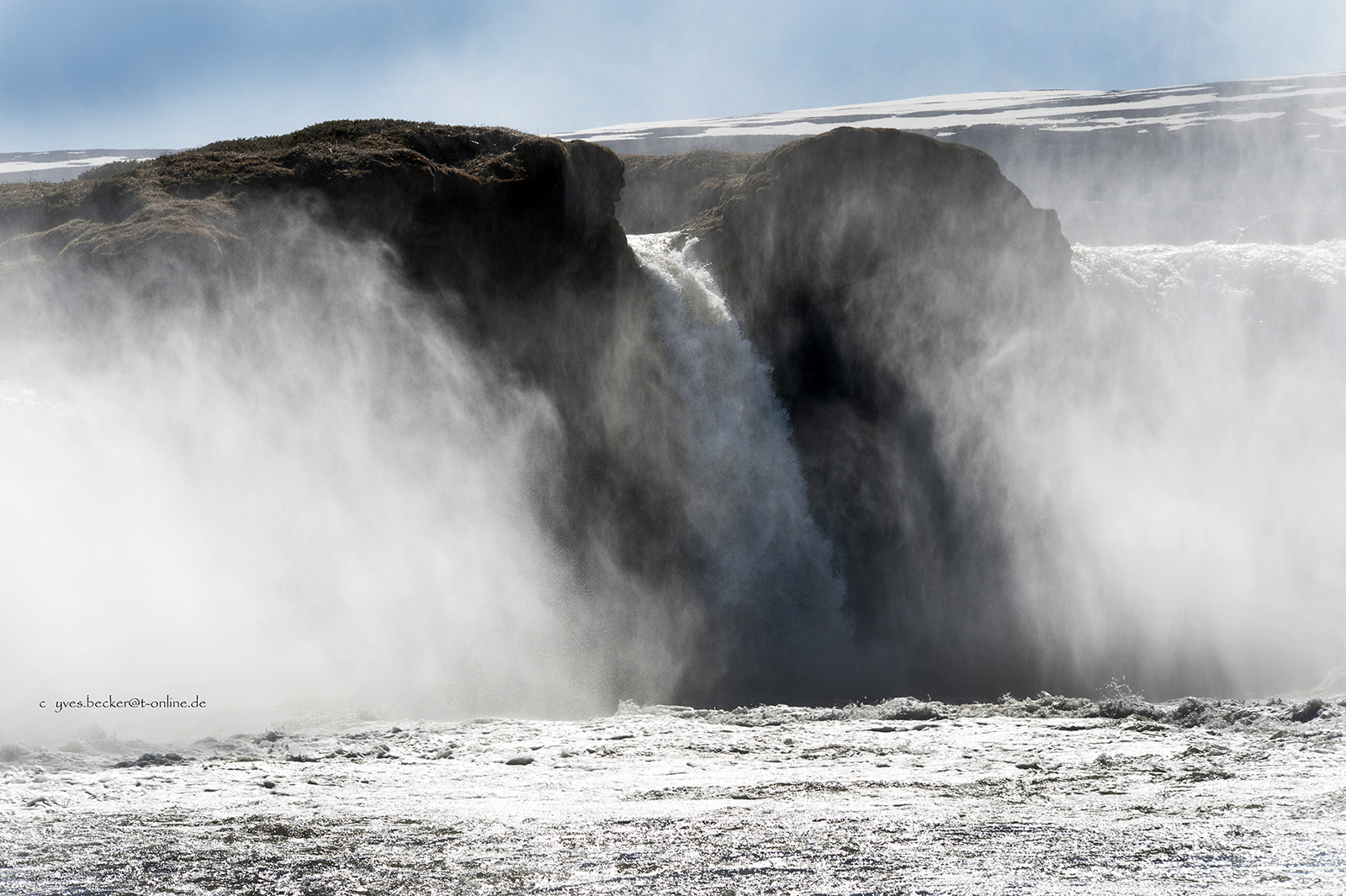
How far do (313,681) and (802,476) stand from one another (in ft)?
41.6

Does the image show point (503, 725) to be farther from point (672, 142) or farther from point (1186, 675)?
point (672, 142)

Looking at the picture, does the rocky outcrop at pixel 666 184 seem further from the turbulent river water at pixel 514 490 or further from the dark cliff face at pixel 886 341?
the turbulent river water at pixel 514 490

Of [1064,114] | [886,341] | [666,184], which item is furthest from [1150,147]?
[886,341]

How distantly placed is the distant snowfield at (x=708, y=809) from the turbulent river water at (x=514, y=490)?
324 centimetres

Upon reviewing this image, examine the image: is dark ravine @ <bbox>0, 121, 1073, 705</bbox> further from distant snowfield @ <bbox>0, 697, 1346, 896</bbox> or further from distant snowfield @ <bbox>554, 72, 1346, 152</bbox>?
distant snowfield @ <bbox>554, 72, 1346, 152</bbox>

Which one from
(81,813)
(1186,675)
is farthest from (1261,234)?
(81,813)

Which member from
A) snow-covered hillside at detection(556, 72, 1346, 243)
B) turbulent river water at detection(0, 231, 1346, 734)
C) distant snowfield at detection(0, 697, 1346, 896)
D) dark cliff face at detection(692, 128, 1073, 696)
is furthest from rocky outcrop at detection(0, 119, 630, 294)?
snow-covered hillside at detection(556, 72, 1346, 243)

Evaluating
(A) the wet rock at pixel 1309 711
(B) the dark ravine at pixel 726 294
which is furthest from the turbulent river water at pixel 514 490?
(A) the wet rock at pixel 1309 711

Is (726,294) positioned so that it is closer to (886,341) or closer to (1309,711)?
(886,341)

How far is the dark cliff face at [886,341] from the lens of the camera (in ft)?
77.3

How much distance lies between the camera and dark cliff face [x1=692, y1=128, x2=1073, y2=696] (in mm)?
23547

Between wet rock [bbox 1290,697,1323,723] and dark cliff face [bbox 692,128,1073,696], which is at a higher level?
dark cliff face [bbox 692,128,1073,696]

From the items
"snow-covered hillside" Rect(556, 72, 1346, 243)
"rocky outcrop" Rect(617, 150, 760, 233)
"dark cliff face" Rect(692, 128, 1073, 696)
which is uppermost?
"snow-covered hillside" Rect(556, 72, 1346, 243)

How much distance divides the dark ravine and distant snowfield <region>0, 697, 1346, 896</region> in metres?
7.98
